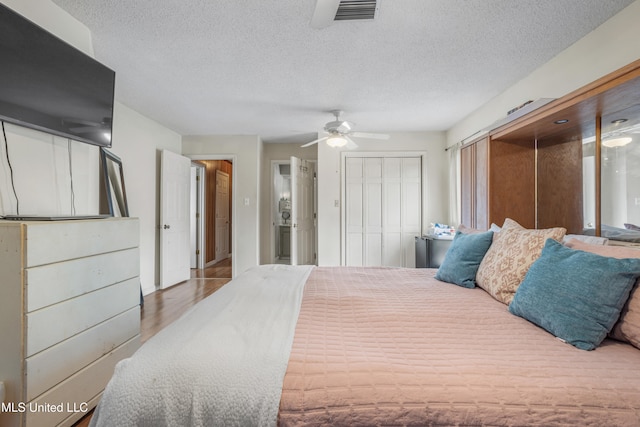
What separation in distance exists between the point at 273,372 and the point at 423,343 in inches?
21.4

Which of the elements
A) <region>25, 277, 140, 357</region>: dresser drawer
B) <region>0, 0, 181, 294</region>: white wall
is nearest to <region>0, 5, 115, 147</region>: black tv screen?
<region>0, 0, 181, 294</region>: white wall

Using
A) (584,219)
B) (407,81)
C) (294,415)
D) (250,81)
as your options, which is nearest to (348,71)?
(407,81)

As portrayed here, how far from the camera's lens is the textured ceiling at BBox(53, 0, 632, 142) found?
1.70m

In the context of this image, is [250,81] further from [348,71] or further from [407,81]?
[407,81]

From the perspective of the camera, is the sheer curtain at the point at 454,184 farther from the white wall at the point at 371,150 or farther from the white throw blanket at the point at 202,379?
the white throw blanket at the point at 202,379

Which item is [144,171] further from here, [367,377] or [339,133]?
[367,377]

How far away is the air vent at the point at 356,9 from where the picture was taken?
1.54 m

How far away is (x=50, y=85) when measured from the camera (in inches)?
61.6

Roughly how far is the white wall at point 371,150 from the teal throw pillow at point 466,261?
2595 mm

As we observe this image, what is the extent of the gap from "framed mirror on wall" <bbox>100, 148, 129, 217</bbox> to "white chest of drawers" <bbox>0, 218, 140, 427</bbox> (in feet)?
4.45

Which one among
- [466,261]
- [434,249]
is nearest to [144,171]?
[466,261]

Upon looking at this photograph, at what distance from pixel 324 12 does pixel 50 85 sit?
1.59 metres

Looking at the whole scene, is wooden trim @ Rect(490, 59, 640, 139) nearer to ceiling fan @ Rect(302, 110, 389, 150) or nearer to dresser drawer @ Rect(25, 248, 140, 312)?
ceiling fan @ Rect(302, 110, 389, 150)

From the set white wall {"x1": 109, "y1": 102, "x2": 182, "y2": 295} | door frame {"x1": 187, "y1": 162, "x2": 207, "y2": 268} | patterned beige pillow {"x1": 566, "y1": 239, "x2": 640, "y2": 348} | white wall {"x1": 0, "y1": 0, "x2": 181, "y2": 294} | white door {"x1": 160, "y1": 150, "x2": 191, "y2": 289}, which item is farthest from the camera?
door frame {"x1": 187, "y1": 162, "x2": 207, "y2": 268}
